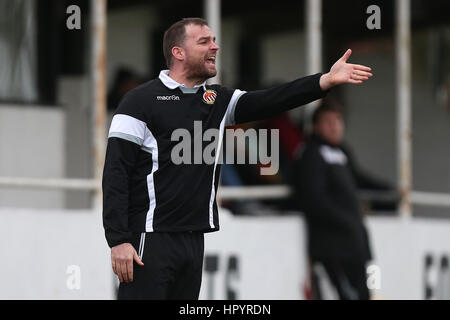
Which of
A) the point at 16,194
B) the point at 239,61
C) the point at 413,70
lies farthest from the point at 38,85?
the point at 413,70

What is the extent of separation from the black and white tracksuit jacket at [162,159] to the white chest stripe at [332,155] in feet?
11.9

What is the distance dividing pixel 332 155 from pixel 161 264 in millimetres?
3992

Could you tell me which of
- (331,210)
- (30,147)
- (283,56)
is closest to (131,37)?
(283,56)

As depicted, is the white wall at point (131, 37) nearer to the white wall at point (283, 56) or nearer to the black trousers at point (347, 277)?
the white wall at point (283, 56)

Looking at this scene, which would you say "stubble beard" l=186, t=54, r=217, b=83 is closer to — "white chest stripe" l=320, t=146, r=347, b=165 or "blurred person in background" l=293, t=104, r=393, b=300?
"blurred person in background" l=293, t=104, r=393, b=300

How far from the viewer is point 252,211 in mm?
9977

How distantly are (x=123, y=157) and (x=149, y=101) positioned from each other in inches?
11.6

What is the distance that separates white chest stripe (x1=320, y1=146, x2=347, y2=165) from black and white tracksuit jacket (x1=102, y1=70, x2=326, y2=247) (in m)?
3.63

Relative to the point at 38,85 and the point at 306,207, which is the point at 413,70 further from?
the point at 38,85

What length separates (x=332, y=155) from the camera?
31.1ft

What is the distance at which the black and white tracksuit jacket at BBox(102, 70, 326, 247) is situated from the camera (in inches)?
220

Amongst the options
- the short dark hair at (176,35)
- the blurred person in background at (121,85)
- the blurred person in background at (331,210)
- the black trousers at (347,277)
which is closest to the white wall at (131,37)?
the blurred person in background at (121,85)

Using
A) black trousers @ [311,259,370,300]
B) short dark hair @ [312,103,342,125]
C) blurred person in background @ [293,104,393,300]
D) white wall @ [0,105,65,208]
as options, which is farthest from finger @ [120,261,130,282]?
short dark hair @ [312,103,342,125]

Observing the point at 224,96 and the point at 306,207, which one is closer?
the point at 224,96
